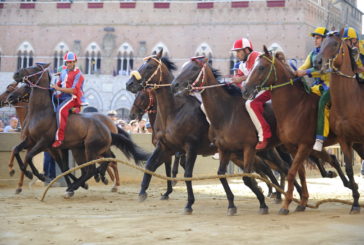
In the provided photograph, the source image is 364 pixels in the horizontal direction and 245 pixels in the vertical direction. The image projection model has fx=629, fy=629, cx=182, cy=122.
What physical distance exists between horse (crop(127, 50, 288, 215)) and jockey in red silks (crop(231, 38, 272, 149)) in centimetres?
74

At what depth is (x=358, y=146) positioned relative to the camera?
32.3ft

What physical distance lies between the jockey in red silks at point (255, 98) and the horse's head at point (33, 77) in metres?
4.36

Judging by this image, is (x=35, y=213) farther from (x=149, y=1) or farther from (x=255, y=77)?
(x=149, y=1)

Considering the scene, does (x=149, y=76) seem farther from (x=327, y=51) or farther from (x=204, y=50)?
(x=204, y=50)

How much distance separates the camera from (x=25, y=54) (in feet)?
159

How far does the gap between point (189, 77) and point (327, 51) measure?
214 cm

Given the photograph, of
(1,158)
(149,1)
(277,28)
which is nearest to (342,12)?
(277,28)

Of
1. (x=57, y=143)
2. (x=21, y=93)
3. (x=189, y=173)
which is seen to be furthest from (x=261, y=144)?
(x=21, y=93)

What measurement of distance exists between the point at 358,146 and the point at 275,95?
1.80 metres

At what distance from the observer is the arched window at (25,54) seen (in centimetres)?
4841

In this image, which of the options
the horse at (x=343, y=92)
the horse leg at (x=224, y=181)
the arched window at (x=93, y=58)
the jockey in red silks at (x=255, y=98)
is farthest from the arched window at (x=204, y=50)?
the horse at (x=343, y=92)

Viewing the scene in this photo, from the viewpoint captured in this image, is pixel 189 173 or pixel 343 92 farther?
pixel 189 173

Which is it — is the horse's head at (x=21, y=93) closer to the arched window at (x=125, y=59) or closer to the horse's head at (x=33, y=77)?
the horse's head at (x=33, y=77)

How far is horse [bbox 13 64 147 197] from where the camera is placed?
12133 millimetres
